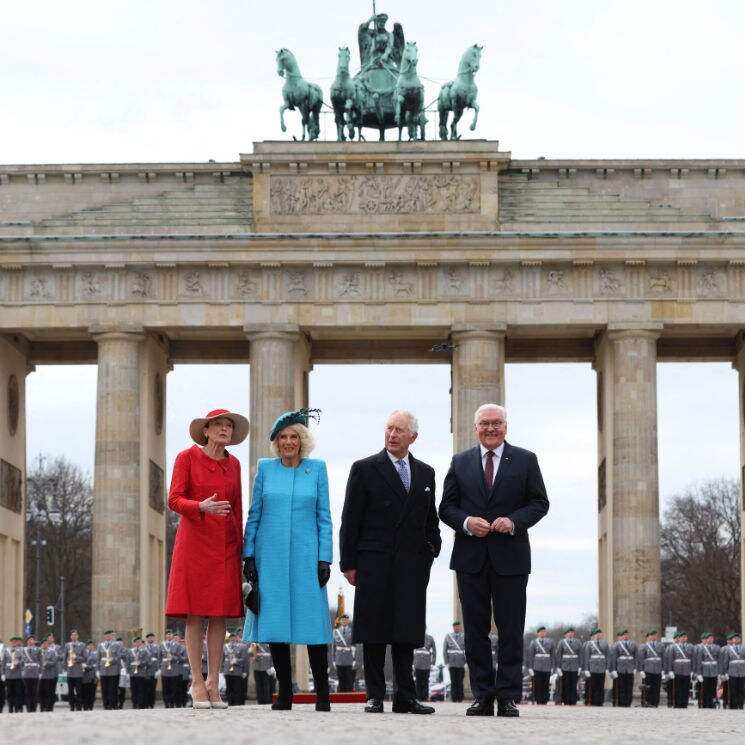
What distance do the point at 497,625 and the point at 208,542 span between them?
7.59 ft

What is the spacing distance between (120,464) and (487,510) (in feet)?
104

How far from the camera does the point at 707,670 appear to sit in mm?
35344

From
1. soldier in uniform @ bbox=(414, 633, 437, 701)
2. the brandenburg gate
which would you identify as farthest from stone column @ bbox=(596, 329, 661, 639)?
soldier in uniform @ bbox=(414, 633, 437, 701)

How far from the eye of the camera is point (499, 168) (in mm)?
46031

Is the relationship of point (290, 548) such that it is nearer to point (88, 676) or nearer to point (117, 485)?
point (88, 676)

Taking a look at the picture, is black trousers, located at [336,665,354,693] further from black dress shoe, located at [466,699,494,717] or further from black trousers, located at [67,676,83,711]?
black dress shoe, located at [466,699,494,717]

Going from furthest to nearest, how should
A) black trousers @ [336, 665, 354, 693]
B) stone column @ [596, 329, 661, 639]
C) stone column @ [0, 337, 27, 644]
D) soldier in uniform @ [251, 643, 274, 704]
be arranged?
stone column @ [0, 337, 27, 644] < stone column @ [596, 329, 661, 639] < soldier in uniform @ [251, 643, 274, 704] < black trousers @ [336, 665, 354, 693]

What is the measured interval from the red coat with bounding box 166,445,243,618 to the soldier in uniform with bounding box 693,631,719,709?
22189 millimetres

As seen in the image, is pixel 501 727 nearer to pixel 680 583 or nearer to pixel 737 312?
pixel 737 312

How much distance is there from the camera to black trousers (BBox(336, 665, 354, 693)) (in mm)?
34594

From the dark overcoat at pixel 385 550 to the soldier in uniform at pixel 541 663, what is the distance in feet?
70.2

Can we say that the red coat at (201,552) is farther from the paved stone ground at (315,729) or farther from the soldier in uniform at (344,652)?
the soldier in uniform at (344,652)

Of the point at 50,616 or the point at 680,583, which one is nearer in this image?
the point at 50,616

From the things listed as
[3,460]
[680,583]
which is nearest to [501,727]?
[3,460]
